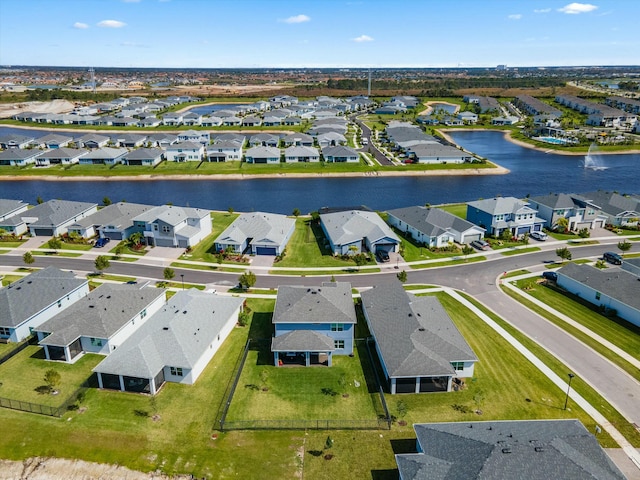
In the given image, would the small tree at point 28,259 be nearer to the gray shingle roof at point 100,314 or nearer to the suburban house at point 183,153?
the gray shingle roof at point 100,314

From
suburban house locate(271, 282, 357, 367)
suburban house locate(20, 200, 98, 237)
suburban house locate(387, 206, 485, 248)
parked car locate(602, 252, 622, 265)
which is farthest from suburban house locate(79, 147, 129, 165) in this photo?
parked car locate(602, 252, 622, 265)

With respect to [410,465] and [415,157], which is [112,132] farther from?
[410,465]

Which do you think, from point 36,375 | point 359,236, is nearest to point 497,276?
point 359,236

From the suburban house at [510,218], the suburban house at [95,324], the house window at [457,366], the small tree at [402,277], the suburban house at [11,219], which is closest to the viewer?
the house window at [457,366]

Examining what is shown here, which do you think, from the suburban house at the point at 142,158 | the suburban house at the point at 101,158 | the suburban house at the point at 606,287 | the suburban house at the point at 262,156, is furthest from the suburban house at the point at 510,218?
the suburban house at the point at 101,158

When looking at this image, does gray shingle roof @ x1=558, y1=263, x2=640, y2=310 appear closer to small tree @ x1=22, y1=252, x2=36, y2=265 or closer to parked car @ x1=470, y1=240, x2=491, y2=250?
parked car @ x1=470, y1=240, x2=491, y2=250

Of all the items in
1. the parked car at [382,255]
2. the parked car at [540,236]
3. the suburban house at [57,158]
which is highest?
the suburban house at [57,158]
